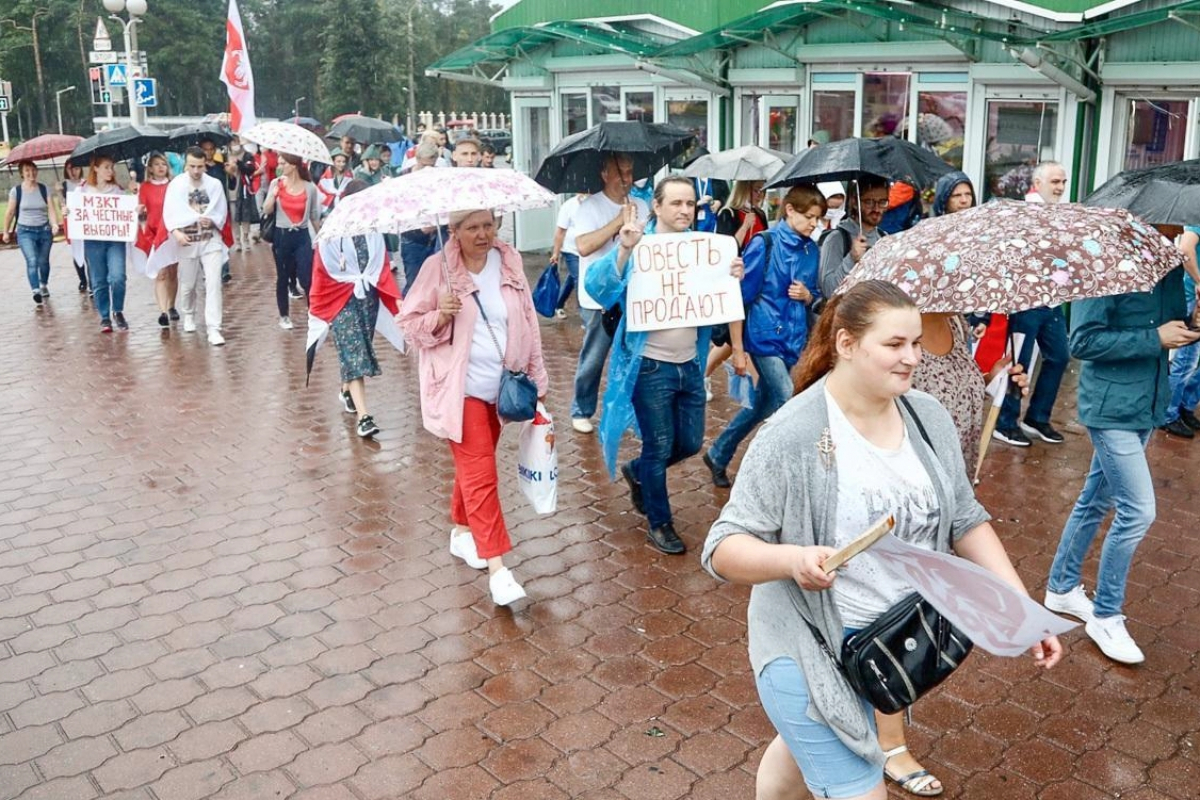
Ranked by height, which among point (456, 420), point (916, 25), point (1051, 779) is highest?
point (916, 25)

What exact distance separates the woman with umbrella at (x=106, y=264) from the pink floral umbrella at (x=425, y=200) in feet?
26.5

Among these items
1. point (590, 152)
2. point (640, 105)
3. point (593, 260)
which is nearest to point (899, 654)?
point (593, 260)

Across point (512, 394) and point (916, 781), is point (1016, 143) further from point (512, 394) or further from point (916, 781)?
point (916, 781)

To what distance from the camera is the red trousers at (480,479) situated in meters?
5.64

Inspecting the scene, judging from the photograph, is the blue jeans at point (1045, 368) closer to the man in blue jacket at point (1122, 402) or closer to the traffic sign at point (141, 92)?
the man in blue jacket at point (1122, 402)

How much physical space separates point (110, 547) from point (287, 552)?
3.30 ft

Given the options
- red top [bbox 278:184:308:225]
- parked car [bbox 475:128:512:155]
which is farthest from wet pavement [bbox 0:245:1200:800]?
parked car [bbox 475:128:512:155]

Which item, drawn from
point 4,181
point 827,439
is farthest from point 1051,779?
point 4,181

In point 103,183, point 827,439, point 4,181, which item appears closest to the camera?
point 827,439

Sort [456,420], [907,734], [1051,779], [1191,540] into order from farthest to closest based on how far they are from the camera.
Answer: [1191,540]
[456,420]
[907,734]
[1051,779]

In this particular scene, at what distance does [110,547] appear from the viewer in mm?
6699

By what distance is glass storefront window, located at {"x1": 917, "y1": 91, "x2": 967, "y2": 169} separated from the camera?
11617 mm

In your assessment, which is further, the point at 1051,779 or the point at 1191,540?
the point at 1191,540

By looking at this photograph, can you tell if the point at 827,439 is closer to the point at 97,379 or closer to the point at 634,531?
the point at 634,531
